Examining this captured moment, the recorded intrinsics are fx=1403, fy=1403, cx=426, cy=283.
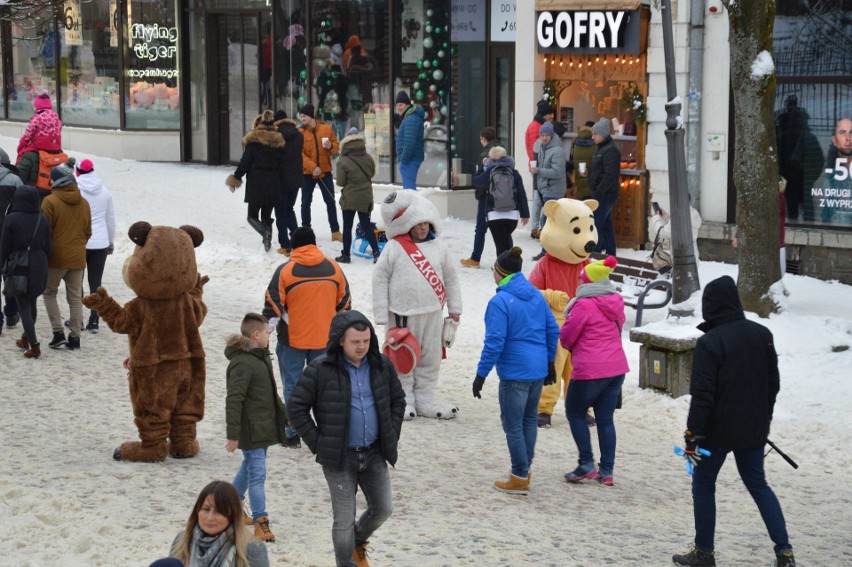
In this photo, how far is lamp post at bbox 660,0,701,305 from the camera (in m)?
12.8

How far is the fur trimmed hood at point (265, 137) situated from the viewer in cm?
1655

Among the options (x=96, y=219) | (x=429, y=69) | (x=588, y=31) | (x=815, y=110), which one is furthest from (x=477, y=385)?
(x=429, y=69)

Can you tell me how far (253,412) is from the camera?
8172mm

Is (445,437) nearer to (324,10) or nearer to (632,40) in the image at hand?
(632,40)

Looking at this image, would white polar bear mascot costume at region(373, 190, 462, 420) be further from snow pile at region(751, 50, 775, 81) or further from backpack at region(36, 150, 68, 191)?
backpack at region(36, 150, 68, 191)

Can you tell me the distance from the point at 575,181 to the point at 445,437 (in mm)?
7860

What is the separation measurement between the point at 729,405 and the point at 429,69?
1425cm

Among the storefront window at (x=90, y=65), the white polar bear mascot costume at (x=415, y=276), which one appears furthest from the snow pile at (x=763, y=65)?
the storefront window at (x=90, y=65)

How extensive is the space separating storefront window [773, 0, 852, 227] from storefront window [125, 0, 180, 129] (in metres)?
12.7

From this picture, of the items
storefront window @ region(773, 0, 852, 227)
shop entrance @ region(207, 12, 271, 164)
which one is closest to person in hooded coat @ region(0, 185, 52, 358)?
storefront window @ region(773, 0, 852, 227)

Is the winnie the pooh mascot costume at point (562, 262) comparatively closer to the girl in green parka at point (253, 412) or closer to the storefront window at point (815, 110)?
the girl in green parka at point (253, 412)

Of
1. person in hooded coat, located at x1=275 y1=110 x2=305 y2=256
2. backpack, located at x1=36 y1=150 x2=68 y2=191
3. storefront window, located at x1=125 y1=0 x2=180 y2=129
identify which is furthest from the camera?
storefront window, located at x1=125 y1=0 x2=180 y2=129

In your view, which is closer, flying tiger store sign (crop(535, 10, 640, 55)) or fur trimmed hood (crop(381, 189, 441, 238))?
fur trimmed hood (crop(381, 189, 441, 238))

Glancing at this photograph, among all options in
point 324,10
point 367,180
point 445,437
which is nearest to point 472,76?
point 324,10
